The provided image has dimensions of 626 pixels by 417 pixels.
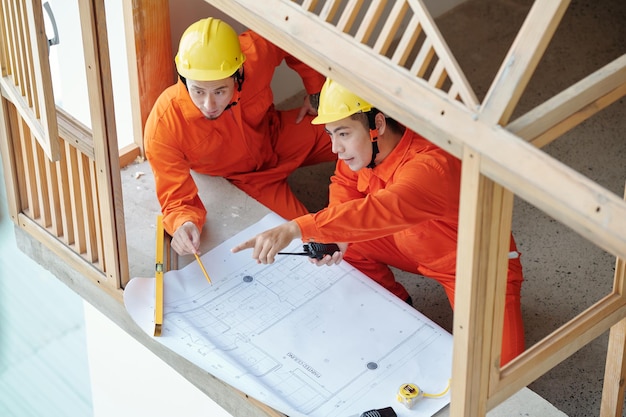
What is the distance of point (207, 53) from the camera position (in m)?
3.53

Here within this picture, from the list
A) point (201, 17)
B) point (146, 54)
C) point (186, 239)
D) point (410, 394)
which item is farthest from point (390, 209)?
point (201, 17)

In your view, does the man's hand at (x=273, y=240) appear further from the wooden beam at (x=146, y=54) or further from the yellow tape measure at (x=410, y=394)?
the wooden beam at (x=146, y=54)

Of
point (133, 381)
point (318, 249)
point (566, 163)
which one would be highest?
point (318, 249)

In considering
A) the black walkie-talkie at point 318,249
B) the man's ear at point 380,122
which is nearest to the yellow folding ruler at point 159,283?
the black walkie-talkie at point 318,249

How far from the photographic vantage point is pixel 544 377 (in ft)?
12.2

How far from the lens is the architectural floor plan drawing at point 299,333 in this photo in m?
3.03

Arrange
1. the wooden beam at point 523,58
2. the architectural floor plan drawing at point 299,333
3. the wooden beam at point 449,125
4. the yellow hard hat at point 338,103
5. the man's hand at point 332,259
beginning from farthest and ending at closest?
1. the man's hand at point 332,259
2. the yellow hard hat at point 338,103
3. the architectural floor plan drawing at point 299,333
4. the wooden beam at point 523,58
5. the wooden beam at point 449,125

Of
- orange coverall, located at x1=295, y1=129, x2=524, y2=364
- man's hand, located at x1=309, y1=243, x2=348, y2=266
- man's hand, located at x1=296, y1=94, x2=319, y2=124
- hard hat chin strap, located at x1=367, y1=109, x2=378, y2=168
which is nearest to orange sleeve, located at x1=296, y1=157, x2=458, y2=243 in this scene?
orange coverall, located at x1=295, y1=129, x2=524, y2=364

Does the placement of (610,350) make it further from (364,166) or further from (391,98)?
(391,98)

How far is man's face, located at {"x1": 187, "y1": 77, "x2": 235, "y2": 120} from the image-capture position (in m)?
3.57

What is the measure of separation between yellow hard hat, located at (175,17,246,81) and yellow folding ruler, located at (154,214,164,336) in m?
0.57

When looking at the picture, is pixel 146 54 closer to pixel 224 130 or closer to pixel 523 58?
pixel 224 130

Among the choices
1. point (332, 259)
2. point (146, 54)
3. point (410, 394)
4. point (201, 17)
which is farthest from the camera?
point (201, 17)

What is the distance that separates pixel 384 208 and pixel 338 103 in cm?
40
